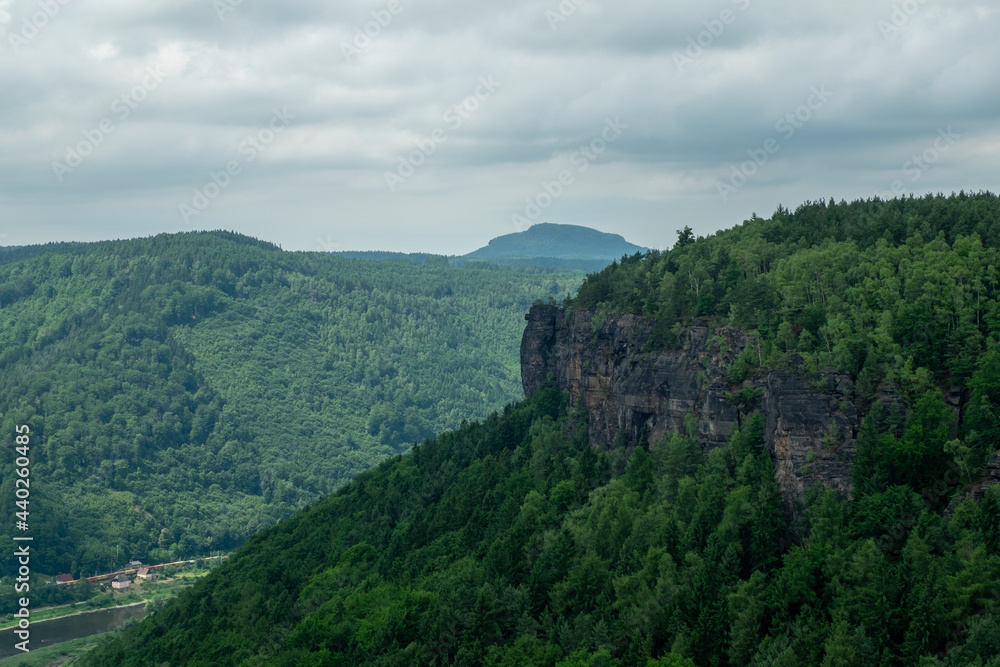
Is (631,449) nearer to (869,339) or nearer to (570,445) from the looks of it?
(570,445)

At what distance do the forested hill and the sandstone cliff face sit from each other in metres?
1.43

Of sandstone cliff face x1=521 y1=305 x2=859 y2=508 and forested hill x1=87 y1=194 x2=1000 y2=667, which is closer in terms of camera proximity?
forested hill x1=87 y1=194 x2=1000 y2=667

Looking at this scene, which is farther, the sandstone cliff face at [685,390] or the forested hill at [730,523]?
the sandstone cliff face at [685,390]

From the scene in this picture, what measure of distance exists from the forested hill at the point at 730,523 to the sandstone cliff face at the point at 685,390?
1.43 m

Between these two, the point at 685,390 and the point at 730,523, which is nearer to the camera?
the point at 730,523

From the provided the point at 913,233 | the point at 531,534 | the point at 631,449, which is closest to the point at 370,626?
the point at 531,534

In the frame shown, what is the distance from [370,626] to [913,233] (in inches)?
2338

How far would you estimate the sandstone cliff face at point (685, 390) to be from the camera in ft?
330

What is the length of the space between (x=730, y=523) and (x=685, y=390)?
18236mm

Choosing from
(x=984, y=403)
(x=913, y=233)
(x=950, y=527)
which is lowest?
(x=950, y=527)

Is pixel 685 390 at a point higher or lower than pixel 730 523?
higher

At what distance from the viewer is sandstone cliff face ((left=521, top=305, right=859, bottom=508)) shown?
10062 centimetres

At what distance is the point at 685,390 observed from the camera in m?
117

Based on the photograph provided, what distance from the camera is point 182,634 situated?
149250mm
